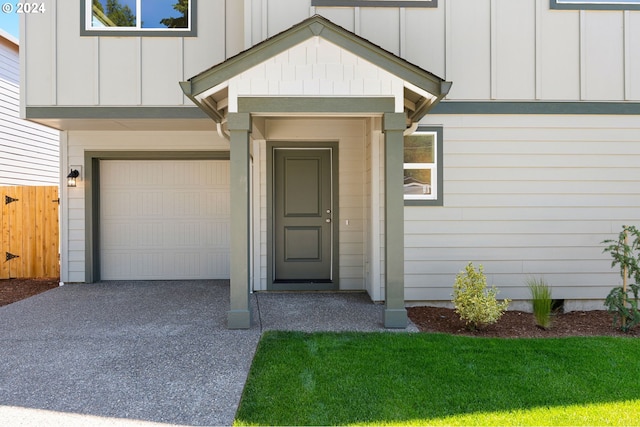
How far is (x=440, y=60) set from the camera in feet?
19.5

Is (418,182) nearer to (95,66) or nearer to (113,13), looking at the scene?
(95,66)

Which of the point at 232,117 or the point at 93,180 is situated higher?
the point at 232,117

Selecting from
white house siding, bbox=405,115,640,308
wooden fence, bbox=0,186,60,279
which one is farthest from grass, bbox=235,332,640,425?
wooden fence, bbox=0,186,60,279

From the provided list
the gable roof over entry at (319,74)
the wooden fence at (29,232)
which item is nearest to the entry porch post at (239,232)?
the gable roof over entry at (319,74)

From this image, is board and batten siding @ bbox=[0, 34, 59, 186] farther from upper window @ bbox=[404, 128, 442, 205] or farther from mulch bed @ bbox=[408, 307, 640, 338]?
mulch bed @ bbox=[408, 307, 640, 338]

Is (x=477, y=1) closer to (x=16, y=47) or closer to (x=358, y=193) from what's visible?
(x=358, y=193)

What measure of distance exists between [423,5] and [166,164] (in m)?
4.85

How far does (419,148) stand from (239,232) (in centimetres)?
276

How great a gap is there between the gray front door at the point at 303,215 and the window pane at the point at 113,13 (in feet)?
9.23

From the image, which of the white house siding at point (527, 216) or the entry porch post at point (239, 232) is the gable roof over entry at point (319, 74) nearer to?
the entry porch post at point (239, 232)

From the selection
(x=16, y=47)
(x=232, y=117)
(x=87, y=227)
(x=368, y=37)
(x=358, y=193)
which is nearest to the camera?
(x=232, y=117)

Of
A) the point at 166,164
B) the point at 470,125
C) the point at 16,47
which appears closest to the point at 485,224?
the point at 470,125

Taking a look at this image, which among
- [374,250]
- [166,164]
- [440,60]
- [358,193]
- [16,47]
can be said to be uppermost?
[16,47]

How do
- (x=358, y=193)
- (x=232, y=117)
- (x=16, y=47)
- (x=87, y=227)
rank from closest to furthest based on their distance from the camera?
1. (x=232, y=117)
2. (x=358, y=193)
3. (x=87, y=227)
4. (x=16, y=47)
